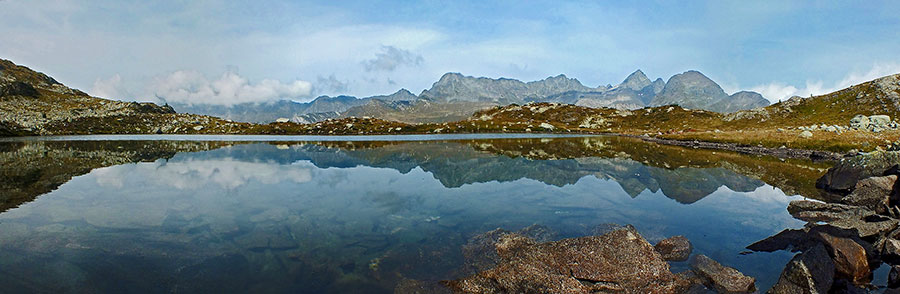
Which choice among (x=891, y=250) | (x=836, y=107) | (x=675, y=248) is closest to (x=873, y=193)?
(x=891, y=250)

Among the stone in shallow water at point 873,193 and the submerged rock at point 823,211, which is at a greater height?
the stone in shallow water at point 873,193

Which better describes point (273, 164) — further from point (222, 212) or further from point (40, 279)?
point (40, 279)

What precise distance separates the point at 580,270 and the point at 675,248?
6749 millimetres

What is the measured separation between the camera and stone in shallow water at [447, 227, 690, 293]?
1354 cm

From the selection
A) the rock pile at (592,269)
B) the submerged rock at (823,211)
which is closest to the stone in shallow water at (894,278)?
the rock pile at (592,269)

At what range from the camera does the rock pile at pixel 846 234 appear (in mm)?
13203

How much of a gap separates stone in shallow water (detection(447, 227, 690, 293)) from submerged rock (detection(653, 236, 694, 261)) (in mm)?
1374

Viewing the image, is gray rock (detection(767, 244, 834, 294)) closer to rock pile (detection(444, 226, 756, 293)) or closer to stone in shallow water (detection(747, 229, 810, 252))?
rock pile (detection(444, 226, 756, 293))

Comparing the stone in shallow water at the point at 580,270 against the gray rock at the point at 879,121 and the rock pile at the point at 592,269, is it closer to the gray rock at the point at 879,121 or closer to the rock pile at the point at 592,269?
the rock pile at the point at 592,269

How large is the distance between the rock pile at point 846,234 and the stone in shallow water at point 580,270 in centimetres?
396

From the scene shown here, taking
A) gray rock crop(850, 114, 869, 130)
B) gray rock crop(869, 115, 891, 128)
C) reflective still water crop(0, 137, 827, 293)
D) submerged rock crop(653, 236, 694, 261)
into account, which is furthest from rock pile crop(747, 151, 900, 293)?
gray rock crop(869, 115, 891, 128)

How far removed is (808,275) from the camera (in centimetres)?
1273

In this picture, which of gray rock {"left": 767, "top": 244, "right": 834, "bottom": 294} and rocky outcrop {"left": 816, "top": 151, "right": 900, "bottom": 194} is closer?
gray rock {"left": 767, "top": 244, "right": 834, "bottom": 294}

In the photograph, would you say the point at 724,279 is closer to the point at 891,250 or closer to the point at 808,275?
the point at 808,275
